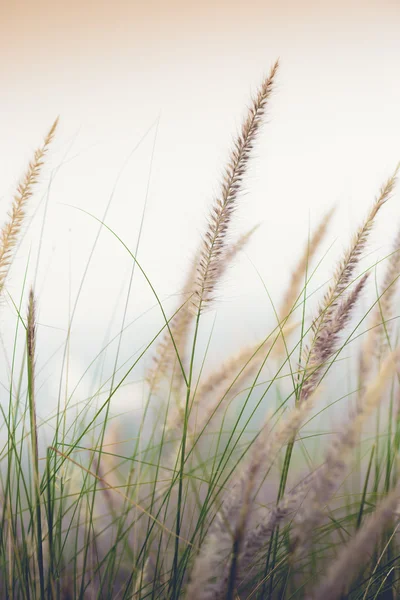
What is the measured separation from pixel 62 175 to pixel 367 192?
63 centimetres

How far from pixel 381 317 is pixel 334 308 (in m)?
0.16

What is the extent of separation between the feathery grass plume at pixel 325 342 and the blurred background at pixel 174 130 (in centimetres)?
57

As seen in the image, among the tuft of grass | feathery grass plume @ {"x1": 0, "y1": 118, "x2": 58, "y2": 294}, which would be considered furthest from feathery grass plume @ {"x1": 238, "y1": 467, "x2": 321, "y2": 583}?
feathery grass plume @ {"x1": 0, "y1": 118, "x2": 58, "y2": 294}

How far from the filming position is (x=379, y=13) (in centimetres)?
112

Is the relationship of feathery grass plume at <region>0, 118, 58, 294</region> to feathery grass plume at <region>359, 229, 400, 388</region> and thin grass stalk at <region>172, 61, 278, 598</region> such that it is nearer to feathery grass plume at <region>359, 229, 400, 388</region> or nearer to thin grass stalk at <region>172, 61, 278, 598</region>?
thin grass stalk at <region>172, 61, 278, 598</region>

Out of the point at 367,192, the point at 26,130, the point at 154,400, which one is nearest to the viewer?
the point at 154,400

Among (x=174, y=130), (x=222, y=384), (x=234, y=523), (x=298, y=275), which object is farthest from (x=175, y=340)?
(x=174, y=130)

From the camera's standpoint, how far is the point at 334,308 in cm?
48

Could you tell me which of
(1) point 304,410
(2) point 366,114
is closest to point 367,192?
(2) point 366,114

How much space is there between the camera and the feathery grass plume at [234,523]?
30 cm

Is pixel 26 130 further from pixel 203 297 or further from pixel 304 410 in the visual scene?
pixel 304 410

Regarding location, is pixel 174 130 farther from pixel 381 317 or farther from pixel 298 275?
pixel 381 317

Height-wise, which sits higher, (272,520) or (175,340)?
(175,340)

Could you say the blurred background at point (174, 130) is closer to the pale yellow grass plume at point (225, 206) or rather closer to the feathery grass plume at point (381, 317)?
the feathery grass plume at point (381, 317)
